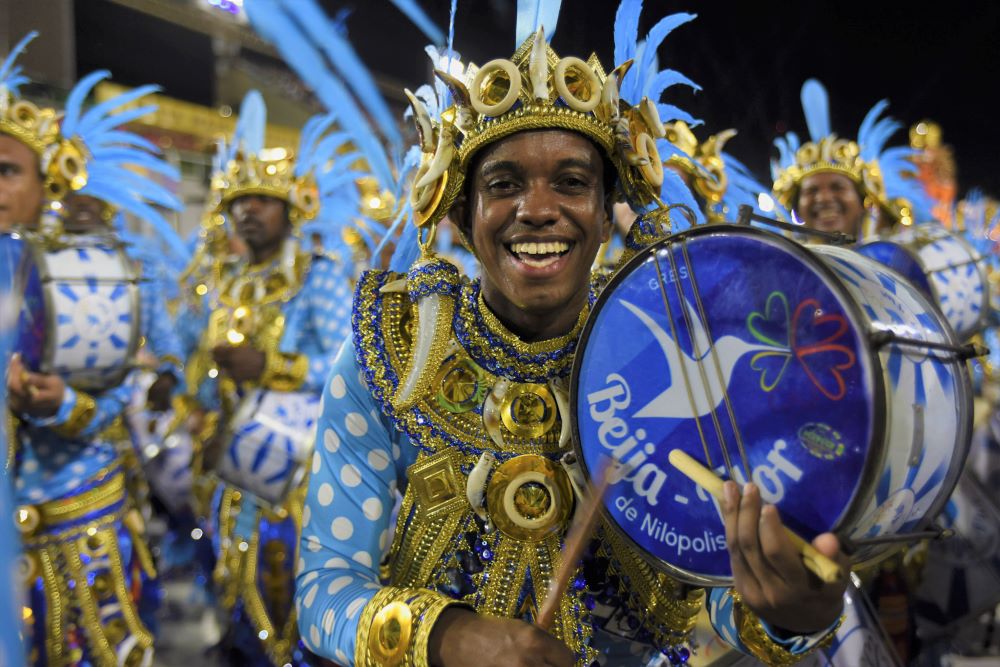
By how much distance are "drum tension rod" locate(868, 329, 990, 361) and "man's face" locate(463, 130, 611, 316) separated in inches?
25.3

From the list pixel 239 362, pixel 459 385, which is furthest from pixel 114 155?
pixel 459 385

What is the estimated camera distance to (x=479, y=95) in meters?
1.63

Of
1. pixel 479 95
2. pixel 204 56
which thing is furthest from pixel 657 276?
pixel 204 56

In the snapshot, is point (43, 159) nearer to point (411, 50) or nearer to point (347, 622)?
point (411, 50)

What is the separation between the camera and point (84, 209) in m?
4.16

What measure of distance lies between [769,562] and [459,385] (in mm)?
750

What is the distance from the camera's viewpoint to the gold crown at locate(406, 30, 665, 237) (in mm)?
1604

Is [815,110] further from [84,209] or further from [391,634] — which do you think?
[391,634]

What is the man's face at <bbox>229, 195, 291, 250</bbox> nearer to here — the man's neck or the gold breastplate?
the man's neck

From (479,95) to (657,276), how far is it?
55 cm

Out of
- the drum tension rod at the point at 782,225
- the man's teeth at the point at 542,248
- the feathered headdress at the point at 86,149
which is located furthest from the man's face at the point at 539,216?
the feathered headdress at the point at 86,149

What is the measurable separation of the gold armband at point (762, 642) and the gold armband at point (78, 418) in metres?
2.50

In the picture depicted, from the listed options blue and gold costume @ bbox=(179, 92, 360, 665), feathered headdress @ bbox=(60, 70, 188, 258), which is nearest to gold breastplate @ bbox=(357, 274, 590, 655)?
blue and gold costume @ bbox=(179, 92, 360, 665)

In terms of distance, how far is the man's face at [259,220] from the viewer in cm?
458
